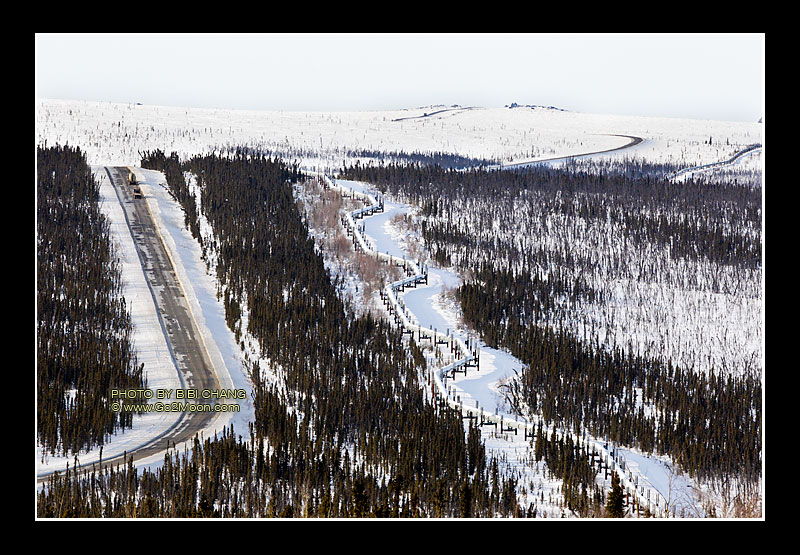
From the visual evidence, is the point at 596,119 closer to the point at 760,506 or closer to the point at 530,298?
the point at 530,298

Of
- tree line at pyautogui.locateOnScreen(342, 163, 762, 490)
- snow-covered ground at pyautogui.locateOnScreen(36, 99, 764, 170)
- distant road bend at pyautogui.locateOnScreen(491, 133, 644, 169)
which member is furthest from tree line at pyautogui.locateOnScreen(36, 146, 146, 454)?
distant road bend at pyautogui.locateOnScreen(491, 133, 644, 169)

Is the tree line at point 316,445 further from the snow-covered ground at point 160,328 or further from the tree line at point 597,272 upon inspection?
the tree line at point 597,272

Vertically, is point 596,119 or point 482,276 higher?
point 596,119

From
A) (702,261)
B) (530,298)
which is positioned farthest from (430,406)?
(702,261)

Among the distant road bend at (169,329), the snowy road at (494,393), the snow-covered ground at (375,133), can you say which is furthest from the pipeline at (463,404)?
the snow-covered ground at (375,133)

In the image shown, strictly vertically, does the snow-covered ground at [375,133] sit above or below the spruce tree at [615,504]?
above

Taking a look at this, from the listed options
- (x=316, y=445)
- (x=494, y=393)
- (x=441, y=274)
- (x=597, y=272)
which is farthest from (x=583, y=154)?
(x=316, y=445)

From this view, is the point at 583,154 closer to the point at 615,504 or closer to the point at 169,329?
the point at 169,329
